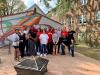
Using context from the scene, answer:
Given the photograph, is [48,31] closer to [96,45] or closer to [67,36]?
[67,36]

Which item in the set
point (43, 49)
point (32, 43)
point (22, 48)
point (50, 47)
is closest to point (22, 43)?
point (22, 48)

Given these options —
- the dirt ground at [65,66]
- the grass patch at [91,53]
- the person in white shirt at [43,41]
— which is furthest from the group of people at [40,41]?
the grass patch at [91,53]

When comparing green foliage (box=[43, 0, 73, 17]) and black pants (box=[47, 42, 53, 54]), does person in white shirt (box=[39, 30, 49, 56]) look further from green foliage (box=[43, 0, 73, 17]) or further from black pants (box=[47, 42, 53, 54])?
green foliage (box=[43, 0, 73, 17])

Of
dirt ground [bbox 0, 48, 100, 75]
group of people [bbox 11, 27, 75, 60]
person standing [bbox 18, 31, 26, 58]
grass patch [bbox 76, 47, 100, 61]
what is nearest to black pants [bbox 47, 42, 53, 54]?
group of people [bbox 11, 27, 75, 60]

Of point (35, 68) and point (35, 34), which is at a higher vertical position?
point (35, 34)

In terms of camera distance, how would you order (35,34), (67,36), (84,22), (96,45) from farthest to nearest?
(84,22) → (96,45) → (67,36) → (35,34)

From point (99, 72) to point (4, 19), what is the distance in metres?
Answer: 13.1

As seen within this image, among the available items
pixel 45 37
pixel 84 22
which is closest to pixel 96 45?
pixel 84 22

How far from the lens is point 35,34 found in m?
21.6

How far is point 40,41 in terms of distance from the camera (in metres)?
22.1

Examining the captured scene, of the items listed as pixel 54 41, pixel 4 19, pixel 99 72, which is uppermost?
pixel 4 19

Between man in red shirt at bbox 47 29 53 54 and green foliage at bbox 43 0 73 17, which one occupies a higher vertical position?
green foliage at bbox 43 0 73 17

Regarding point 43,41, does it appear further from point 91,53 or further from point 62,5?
point 62,5

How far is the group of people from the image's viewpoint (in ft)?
68.3
